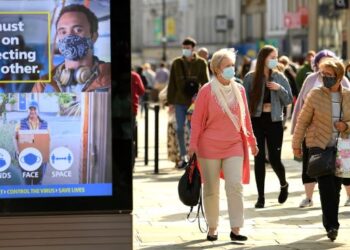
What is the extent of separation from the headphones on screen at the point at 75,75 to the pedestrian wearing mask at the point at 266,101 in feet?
15.4

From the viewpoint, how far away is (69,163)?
7633mm

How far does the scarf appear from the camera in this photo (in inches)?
379

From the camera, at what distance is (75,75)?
299 inches

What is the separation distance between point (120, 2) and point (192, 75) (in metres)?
8.88

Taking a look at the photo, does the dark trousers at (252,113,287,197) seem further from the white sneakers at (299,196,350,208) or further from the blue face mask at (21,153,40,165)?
the blue face mask at (21,153,40,165)

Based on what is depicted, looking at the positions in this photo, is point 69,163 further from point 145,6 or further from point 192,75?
point 145,6

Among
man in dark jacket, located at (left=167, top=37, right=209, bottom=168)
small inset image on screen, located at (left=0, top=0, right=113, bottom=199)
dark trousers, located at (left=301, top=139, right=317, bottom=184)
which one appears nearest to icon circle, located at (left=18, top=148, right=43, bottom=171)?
small inset image on screen, located at (left=0, top=0, right=113, bottom=199)

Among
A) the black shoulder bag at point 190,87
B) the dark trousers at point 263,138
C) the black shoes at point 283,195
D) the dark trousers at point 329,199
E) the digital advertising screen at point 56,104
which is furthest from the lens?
the black shoulder bag at point 190,87

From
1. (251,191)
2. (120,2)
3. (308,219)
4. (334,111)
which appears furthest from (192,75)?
(120,2)

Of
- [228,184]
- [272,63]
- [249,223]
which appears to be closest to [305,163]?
[272,63]

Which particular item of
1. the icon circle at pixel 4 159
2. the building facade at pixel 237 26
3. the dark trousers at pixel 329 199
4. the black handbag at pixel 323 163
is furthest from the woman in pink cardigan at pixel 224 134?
the building facade at pixel 237 26

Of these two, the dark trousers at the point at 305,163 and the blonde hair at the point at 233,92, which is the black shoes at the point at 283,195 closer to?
the dark trousers at the point at 305,163

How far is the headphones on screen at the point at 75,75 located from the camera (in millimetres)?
7574

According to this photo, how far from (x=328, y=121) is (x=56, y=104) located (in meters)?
3.02
